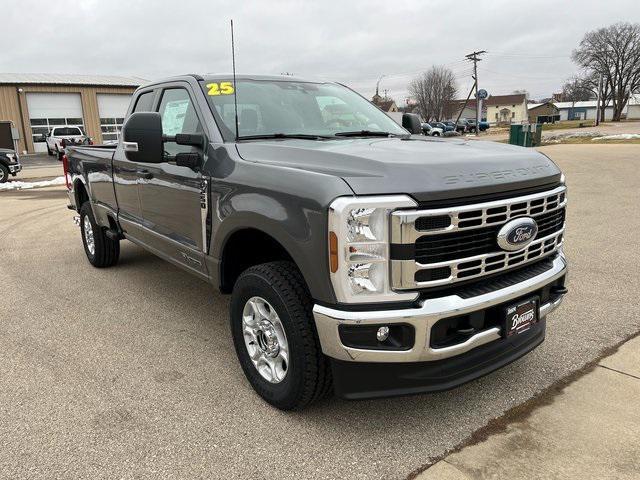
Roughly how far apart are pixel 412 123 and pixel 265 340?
266cm

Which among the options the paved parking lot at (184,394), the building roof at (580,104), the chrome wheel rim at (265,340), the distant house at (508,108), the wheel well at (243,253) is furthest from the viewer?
the building roof at (580,104)

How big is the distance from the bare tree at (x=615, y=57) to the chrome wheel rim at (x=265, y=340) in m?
81.7

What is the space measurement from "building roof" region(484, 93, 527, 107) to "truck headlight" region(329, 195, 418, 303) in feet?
405

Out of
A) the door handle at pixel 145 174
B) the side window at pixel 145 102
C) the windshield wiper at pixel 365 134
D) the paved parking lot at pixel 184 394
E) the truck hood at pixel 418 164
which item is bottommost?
the paved parking lot at pixel 184 394

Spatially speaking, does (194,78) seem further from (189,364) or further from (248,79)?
(189,364)

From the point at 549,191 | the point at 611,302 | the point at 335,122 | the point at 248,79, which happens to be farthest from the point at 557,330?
the point at 248,79

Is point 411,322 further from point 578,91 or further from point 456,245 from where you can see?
point 578,91

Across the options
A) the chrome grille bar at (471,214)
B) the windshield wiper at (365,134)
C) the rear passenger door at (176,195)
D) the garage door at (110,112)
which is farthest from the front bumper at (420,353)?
the garage door at (110,112)

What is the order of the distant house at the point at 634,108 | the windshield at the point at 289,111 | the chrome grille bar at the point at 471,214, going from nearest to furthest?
the chrome grille bar at the point at 471,214 < the windshield at the point at 289,111 < the distant house at the point at 634,108

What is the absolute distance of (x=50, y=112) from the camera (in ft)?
124

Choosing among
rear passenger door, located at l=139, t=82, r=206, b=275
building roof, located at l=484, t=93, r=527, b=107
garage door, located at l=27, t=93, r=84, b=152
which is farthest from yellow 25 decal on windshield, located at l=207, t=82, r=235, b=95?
building roof, located at l=484, t=93, r=527, b=107

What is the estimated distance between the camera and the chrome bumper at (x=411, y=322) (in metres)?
2.35

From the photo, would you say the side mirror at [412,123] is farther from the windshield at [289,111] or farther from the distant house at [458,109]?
the distant house at [458,109]

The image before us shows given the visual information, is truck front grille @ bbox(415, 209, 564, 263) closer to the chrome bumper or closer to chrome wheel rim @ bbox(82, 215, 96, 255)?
the chrome bumper
